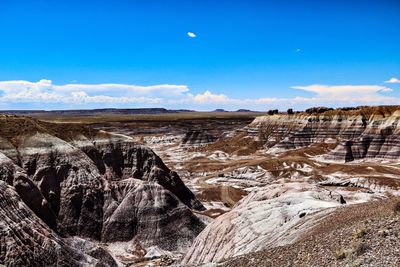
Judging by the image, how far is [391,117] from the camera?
113438 millimetres

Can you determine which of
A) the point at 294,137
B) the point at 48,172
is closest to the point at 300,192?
the point at 48,172

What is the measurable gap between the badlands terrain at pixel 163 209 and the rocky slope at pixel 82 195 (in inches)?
4.4

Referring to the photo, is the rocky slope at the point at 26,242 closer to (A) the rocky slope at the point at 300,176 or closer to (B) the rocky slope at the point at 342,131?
(A) the rocky slope at the point at 300,176

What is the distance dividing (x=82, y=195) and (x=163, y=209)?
9.16m

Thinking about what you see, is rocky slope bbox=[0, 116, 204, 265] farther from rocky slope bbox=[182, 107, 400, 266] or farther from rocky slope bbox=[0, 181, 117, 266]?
rocky slope bbox=[182, 107, 400, 266]

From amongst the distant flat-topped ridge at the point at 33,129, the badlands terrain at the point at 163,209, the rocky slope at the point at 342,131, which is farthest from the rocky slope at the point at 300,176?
the distant flat-topped ridge at the point at 33,129

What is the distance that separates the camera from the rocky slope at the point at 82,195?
44.2m

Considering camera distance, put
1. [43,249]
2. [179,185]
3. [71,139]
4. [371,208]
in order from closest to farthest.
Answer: [371,208] < [43,249] < [71,139] < [179,185]

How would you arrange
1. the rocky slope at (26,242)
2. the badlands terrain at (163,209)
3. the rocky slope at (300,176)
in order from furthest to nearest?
the rocky slope at (26,242)
the rocky slope at (300,176)
the badlands terrain at (163,209)

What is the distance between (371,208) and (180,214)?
2946 centimetres

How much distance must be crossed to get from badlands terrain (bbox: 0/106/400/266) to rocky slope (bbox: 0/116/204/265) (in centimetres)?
11

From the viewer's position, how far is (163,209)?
48.3 meters

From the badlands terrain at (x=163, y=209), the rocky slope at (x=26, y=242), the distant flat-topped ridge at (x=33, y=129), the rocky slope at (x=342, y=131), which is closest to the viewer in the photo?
the badlands terrain at (x=163, y=209)

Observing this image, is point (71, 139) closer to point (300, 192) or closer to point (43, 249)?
point (43, 249)
